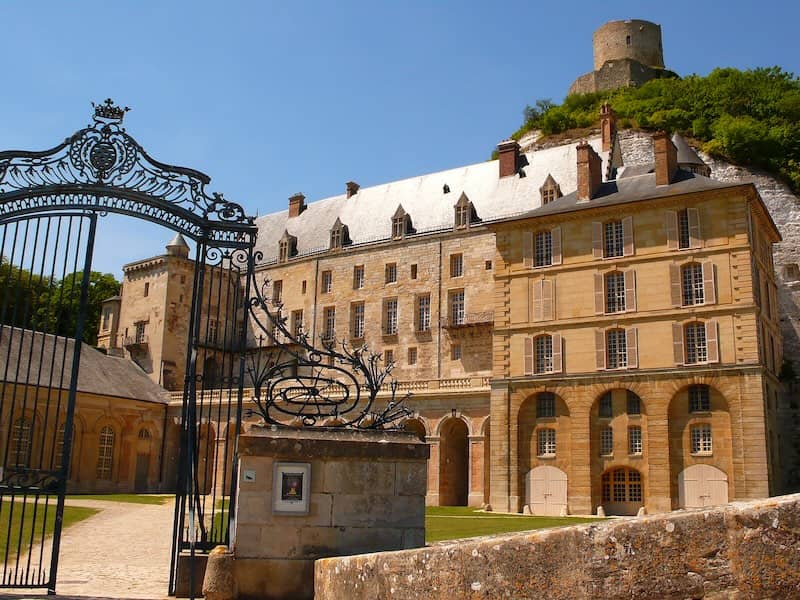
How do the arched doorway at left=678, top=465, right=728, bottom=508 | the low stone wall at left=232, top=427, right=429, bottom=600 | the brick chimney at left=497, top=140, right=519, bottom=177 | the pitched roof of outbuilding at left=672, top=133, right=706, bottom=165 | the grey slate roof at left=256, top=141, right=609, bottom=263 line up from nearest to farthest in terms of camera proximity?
the low stone wall at left=232, top=427, right=429, bottom=600 → the arched doorway at left=678, top=465, right=728, bottom=508 → the pitched roof of outbuilding at left=672, top=133, right=706, bottom=165 → the grey slate roof at left=256, top=141, right=609, bottom=263 → the brick chimney at left=497, top=140, right=519, bottom=177

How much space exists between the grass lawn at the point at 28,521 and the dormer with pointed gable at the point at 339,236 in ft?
90.8

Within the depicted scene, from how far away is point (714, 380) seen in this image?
3028cm

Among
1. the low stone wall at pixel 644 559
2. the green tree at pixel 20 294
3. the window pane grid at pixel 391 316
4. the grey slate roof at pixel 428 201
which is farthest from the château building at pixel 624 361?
the low stone wall at pixel 644 559

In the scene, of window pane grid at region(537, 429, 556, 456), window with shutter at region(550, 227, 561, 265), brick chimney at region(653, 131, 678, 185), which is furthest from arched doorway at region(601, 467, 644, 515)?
brick chimney at region(653, 131, 678, 185)

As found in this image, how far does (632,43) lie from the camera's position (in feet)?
242

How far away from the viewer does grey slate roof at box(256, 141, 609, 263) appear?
154 feet

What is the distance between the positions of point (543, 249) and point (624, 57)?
4521 centimetres

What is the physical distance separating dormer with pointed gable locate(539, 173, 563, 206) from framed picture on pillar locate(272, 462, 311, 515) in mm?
37744

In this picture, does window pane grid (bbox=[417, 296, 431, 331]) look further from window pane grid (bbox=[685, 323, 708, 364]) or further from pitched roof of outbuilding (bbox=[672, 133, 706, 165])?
window pane grid (bbox=[685, 323, 708, 364])

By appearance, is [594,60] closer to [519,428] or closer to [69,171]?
[519,428]

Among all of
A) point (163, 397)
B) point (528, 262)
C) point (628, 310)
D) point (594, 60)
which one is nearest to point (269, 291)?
point (163, 397)

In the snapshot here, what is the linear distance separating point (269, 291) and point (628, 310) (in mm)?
29126

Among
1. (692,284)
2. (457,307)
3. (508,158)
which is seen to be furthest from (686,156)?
(457,307)

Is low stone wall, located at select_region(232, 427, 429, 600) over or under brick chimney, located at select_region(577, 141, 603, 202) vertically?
under
